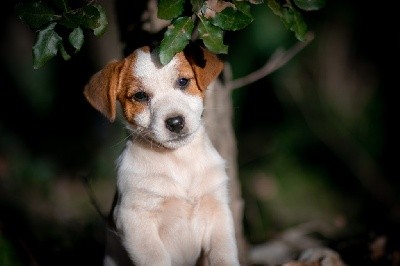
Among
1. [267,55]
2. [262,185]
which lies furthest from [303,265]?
[267,55]

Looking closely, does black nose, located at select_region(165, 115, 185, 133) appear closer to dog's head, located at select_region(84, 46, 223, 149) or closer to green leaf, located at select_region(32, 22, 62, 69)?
dog's head, located at select_region(84, 46, 223, 149)

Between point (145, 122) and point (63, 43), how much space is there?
0.73 m

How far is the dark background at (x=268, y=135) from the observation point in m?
6.80

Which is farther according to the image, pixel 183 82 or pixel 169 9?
pixel 183 82

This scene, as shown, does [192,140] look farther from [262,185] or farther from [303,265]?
[262,185]

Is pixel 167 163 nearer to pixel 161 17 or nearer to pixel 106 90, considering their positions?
pixel 106 90

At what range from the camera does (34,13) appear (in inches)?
124

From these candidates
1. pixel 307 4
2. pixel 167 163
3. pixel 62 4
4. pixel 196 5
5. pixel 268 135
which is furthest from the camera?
pixel 268 135

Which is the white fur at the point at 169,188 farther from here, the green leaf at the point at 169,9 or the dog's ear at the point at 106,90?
the green leaf at the point at 169,9

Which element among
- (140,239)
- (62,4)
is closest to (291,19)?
(62,4)

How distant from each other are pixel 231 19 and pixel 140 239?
1474 mm

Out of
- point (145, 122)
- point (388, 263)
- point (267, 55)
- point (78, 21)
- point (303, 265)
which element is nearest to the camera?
point (78, 21)

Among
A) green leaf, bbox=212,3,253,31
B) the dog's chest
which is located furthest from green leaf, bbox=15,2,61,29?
the dog's chest

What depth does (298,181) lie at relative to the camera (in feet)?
26.0
